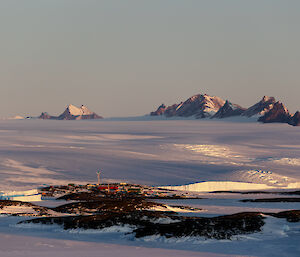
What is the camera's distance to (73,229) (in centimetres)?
4688

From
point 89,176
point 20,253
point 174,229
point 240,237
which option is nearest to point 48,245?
point 20,253

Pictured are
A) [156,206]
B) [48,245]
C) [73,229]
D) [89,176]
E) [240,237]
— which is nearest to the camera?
[48,245]

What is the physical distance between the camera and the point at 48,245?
38.5m

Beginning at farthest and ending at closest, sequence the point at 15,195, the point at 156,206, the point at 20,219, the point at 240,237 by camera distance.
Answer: the point at 15,195 < the point at 156,206 < the point at 20,219 < the point at 240,237

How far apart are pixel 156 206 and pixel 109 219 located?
2730cm

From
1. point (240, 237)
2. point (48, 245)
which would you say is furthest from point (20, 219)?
point (240, 237)

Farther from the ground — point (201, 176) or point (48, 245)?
point (48, 245)

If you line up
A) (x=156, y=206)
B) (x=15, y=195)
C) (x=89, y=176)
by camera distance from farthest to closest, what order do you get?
(x=89, y=176) < (x=15, y=195) < (x=156, y=206)

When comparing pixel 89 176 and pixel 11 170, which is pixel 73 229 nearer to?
pixel 89 176

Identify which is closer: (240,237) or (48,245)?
(48,245)

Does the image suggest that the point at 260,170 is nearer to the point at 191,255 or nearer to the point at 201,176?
the point at 201,176

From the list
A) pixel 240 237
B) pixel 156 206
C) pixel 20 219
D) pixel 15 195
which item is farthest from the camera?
pixel 15 195

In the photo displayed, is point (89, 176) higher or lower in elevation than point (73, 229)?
lower

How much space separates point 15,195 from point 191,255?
246ft
